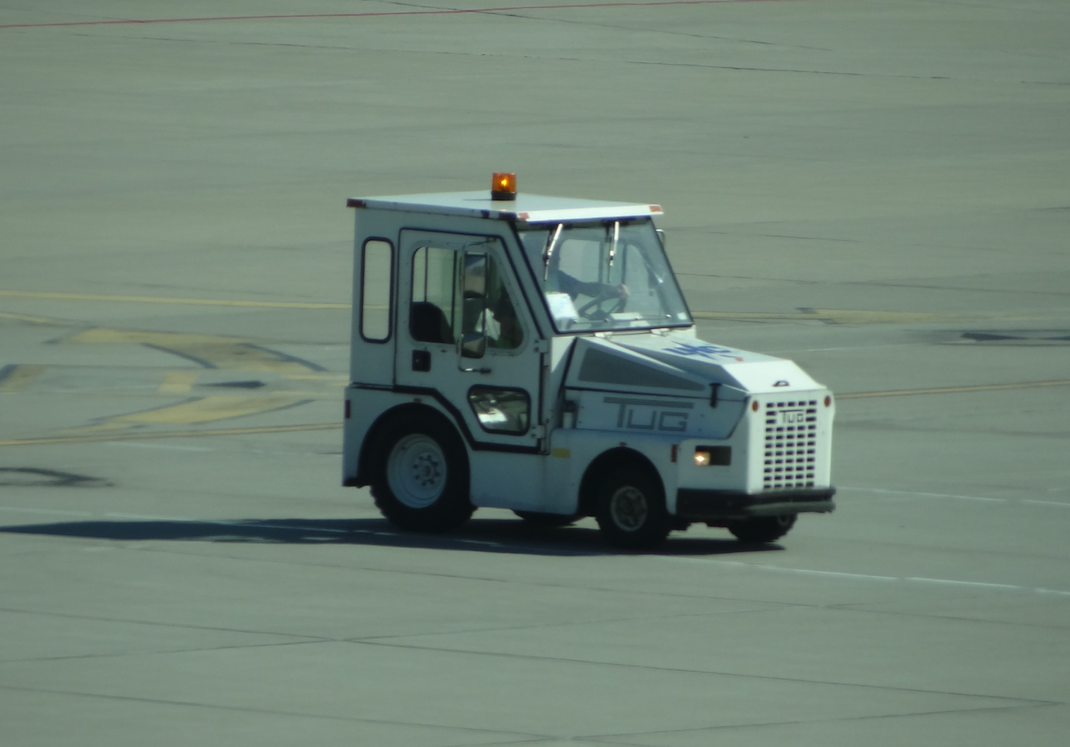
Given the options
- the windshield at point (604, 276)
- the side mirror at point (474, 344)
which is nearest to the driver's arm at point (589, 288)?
the windshield at point (604, 276)

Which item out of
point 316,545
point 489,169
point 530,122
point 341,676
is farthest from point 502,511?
point 530,122

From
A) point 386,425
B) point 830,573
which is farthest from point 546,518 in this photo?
point 830,573

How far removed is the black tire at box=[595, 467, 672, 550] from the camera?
1352 centimetres

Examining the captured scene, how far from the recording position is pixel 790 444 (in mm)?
13547

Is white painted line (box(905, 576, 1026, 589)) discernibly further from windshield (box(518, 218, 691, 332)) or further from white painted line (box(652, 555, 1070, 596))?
windshield (box(518, 218, 691, 332))

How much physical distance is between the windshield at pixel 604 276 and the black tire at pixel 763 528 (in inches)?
56.4

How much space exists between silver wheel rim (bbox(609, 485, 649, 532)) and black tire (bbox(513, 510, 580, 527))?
0.95 ft

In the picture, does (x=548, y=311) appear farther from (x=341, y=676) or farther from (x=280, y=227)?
(x=280, y=227)

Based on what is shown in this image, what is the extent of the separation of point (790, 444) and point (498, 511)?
3024 millimetres

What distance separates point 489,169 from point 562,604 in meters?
29.5

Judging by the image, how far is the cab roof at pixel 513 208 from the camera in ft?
45.4

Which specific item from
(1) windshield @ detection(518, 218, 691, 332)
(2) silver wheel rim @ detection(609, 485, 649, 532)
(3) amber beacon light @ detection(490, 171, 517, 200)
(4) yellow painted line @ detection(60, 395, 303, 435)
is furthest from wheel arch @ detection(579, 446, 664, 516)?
(4) yellow painted line @ detection(60, 395, 303, 435)

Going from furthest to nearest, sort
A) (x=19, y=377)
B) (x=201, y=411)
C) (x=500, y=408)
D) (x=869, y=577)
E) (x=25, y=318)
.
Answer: (x=25, y=318), (x=19, y=377), (x=201, y=411), (x=500, y=408), (x=869, y=577)

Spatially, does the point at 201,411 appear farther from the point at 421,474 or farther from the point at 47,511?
the point at 421,474
